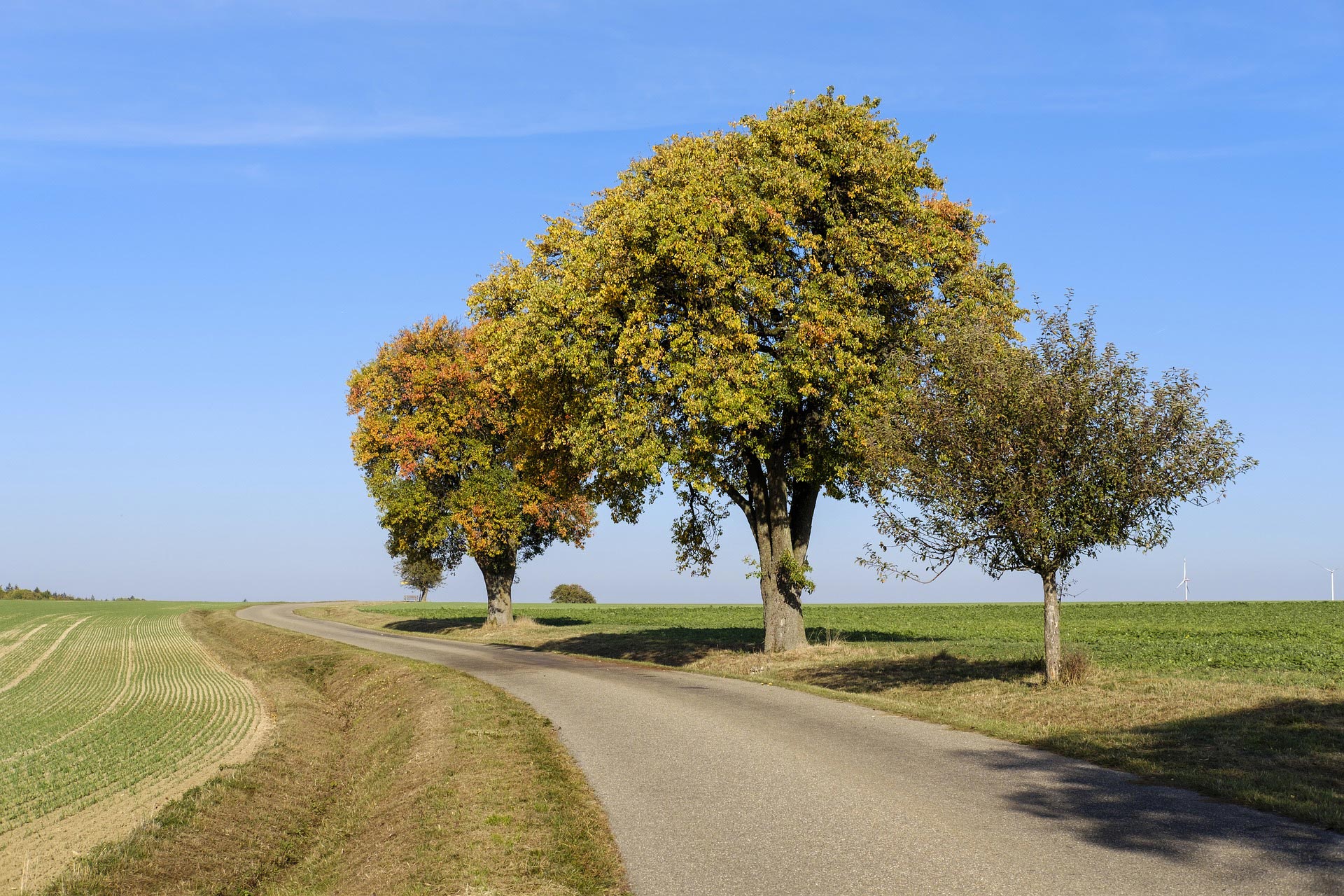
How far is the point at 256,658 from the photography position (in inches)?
1678

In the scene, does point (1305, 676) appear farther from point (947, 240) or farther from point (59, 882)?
point (59, 882)

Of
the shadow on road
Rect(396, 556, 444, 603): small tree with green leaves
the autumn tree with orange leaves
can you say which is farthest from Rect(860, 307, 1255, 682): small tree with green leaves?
Rect(396, 556, 444, 603): small tree with green leaves

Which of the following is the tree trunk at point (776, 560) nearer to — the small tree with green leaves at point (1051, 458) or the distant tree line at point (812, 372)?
the distant tree line at point (812, 372)

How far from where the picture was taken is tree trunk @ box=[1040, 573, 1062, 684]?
68.6 ft

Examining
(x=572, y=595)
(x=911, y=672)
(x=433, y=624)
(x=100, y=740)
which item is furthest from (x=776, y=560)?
(x=572, y=595)

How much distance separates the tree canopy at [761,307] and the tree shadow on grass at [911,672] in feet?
10.8

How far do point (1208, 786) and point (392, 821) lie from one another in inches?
375

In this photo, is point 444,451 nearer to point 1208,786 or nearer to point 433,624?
point 433,624

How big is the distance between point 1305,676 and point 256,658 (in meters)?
38.5

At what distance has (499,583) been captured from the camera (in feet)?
173

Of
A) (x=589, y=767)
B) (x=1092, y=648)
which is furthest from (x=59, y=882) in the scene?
(x=1092, y=648)

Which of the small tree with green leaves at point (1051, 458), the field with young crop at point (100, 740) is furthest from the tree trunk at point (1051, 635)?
the field with young crop at point (100, 740)

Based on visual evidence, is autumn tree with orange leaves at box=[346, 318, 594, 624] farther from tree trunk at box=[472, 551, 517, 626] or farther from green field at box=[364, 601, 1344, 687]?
green field at box=[364, 601, 1344, 687]

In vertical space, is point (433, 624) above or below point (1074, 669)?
below
